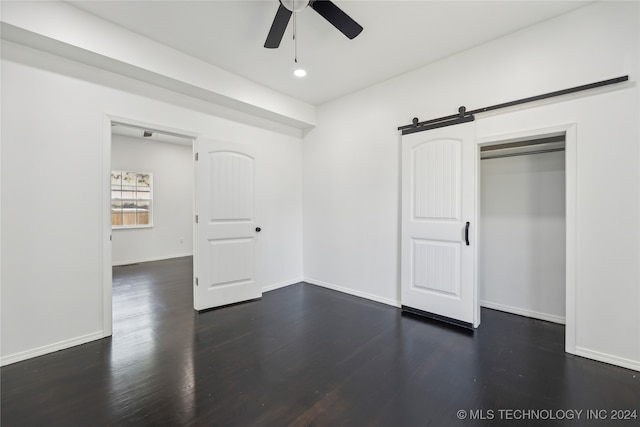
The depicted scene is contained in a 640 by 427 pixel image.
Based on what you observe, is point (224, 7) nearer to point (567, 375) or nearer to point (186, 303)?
point (186, 303)

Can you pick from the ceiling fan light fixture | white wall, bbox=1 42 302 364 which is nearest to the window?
white wall, bbox=1 42 302 364

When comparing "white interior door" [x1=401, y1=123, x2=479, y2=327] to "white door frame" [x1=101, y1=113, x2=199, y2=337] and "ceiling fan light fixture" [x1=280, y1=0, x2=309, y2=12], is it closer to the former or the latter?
"ceiling fan light fixture" [x1=280, y1=0, x2=309, y2=12]

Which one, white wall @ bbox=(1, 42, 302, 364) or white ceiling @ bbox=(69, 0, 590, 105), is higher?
white ceiling @ bbox=(69, 0, 590, 105)

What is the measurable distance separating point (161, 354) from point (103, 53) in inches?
109

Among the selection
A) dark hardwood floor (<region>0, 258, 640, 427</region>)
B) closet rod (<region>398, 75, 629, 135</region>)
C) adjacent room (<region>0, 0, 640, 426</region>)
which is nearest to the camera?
dark hardwood floor (<region>0, 258, 640, 427</region>)

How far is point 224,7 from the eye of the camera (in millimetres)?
2336

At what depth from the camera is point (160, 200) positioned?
6793 millimetres

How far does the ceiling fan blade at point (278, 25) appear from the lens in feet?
6.72

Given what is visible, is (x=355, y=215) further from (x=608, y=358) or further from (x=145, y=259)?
(x=145, y=259)

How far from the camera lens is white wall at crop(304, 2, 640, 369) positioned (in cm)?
217

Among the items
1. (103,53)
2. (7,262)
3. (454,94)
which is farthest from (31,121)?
(454,94)

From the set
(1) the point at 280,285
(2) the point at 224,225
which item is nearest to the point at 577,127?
(2) the point at 224,225

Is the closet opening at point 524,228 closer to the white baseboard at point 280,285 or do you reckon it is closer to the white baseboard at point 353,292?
the white baseboard at point 353,292

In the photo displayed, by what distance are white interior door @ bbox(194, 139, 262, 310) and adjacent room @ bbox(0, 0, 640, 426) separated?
26 millimetres
